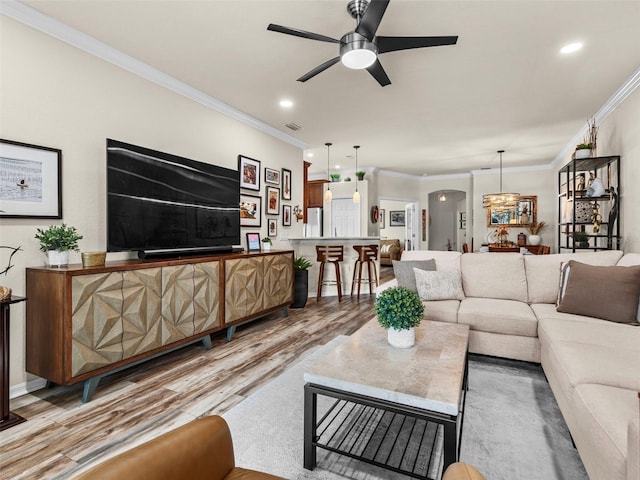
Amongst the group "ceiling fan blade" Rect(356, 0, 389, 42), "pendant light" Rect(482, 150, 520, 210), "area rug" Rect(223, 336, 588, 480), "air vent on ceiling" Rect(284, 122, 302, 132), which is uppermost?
"air vent on ceiling" Rect(284, 122, 302, 132)

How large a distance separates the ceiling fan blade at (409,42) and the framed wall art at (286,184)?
3.10m

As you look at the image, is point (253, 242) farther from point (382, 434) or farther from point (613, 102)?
point (613, 102)

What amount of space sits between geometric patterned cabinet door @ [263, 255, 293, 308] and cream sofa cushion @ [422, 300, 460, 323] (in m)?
1.89

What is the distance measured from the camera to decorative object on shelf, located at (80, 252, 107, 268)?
2.25 metres

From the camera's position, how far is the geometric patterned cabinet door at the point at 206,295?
9.97ft

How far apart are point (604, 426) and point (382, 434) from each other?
1014 mm

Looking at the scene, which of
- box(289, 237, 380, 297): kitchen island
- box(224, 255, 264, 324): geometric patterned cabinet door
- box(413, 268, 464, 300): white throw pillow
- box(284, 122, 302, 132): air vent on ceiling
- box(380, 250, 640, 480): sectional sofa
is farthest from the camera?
box(289, 237, 380, 297): kitchen island

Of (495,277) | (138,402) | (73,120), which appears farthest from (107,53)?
(495,277)

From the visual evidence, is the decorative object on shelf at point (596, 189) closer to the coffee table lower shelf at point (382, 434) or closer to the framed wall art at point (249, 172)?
the coffee table lower shelf at point (382, 434)

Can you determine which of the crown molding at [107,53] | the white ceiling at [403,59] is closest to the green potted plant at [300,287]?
the white ceiling at [403,59]

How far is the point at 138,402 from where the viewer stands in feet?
7.21

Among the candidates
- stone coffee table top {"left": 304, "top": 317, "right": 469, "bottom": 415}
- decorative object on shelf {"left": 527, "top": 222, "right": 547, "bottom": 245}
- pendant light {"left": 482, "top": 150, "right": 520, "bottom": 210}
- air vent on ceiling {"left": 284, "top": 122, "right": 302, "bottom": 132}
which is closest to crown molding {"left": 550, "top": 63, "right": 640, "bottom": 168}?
pendant light {"left": 482, "top": 150, "right": 520, "bottom": 210}

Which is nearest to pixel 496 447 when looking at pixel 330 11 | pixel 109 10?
pixel 330 11

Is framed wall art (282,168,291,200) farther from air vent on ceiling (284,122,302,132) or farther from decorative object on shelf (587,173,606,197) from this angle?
decorative object on shelf (587,173,606,197)
